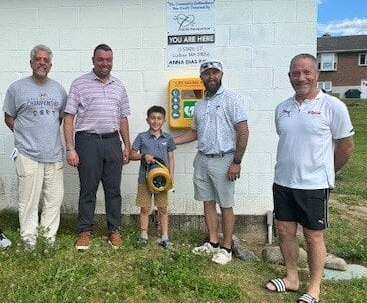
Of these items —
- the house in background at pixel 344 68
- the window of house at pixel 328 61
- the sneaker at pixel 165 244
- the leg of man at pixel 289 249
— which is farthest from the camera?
the window of house at pixel 328 61

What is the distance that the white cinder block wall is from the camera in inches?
211

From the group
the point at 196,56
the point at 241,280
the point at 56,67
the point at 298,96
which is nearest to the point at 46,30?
the point at 56,67

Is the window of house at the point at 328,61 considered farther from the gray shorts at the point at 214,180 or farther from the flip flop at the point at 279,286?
the flip flop at the point at 279,286

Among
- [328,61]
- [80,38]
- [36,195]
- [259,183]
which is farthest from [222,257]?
[328,61]

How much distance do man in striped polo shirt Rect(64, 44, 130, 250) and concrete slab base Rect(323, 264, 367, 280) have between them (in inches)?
84.2

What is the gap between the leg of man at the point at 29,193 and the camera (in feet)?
15.1

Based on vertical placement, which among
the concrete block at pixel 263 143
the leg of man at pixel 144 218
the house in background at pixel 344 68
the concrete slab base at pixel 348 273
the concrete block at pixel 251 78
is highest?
the house in background at pixel 344 68

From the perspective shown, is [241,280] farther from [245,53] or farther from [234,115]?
[245,53]

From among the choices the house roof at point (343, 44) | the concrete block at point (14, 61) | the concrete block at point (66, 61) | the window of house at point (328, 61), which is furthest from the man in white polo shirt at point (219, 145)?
the window of house at point (328, 61)

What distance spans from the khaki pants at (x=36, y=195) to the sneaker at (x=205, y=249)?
144 cm

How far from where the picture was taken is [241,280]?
4395 mm

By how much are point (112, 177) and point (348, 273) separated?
2.58 metres

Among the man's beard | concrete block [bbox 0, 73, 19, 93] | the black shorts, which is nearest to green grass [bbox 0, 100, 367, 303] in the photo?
the black shorts

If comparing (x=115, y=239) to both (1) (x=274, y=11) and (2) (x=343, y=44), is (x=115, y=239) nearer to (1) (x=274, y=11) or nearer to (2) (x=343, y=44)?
(1) (x=274, y=11)
